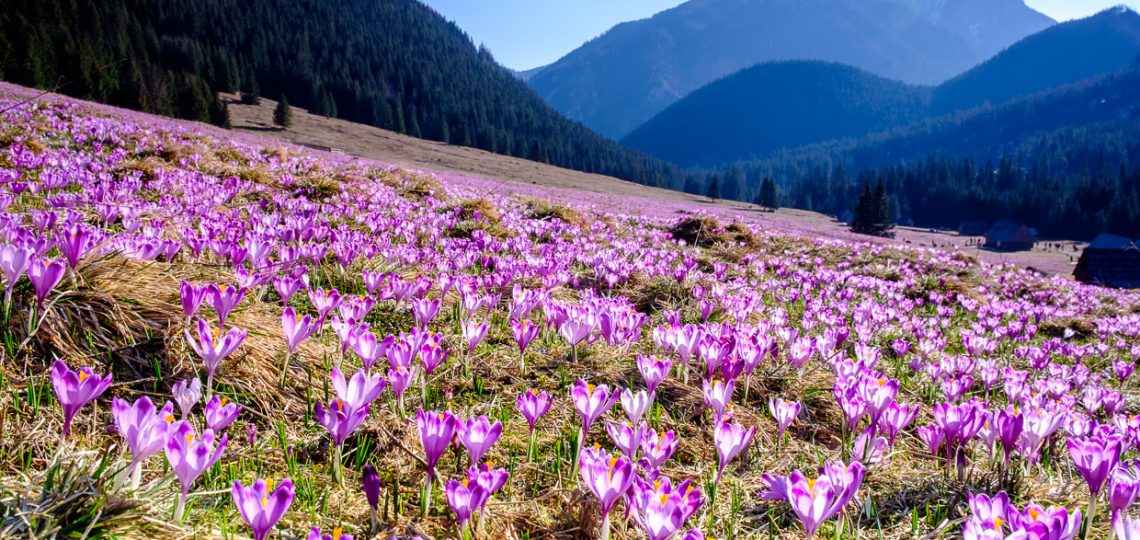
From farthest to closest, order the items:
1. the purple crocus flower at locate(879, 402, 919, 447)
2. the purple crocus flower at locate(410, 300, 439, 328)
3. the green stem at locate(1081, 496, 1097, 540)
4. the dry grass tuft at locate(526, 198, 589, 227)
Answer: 1. the dry grass tuft at locate(526, 198, 589, 227)
2. the purple crocus flower at locate(410, 300, 439, 328)
3. the purple crocus flower at locate(879, 402, 919, 447)
4. the green stem at locate(1081, 496, 1097, 540)

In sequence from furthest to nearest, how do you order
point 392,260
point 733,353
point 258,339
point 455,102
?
1. point 455,102
2. point 392,260
3. point 733,353
4. point 258,339

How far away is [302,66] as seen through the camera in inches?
3807

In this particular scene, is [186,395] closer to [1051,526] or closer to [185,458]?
[185,458]

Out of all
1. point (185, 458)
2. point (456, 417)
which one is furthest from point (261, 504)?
point (456, 417)

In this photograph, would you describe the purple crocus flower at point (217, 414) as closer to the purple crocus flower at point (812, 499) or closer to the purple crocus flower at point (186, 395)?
the purple crocus flower at point (186, 395)

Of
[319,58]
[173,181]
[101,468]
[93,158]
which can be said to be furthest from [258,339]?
[319,58]

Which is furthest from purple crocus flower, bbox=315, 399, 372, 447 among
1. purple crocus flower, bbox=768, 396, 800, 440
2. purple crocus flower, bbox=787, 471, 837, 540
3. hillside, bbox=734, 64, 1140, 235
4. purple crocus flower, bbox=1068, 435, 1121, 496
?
hillside, bbox=734, 64, 1140, 235

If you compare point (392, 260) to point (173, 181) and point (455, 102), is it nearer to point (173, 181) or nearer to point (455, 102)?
point (173, 181)

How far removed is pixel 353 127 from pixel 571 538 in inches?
2848

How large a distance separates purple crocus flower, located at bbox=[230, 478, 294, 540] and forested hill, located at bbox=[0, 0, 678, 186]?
3429cm

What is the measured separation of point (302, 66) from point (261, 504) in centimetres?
11121

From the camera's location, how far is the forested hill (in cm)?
5219

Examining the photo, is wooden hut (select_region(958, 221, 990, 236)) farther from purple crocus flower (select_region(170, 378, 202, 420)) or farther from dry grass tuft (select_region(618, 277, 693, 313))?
purple crocus flower (select_region(170, 378, 202, 420))

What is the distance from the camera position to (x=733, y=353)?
2.98 metres
